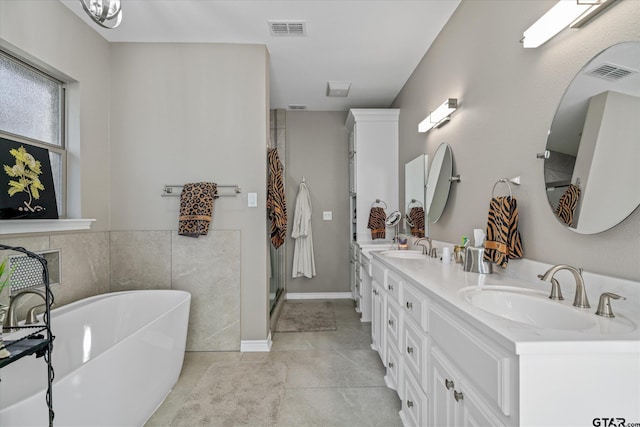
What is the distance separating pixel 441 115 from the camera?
92.9 inches

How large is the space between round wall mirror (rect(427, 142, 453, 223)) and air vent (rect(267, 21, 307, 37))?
1.40 metres

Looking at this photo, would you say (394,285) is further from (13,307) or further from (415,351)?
(13,307)

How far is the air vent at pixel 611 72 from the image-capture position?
1.02 metres

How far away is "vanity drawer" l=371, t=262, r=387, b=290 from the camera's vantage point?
216 centimetres

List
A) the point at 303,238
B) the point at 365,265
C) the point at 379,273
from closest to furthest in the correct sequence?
the point at 379,273, the point at 365,265, the point at 303,238

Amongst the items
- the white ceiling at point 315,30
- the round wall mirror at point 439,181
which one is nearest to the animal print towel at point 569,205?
the round wall mirror at point 439,181

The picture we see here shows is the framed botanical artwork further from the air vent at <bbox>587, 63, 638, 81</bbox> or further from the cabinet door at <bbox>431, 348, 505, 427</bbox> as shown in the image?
the air vent at <bbox>587, 63, 638, 81</bbox>

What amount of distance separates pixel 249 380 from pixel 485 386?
1809 millimetres

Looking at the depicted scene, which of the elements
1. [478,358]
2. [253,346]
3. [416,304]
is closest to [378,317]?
[416,304]

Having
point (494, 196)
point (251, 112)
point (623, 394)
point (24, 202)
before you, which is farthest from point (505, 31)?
point (24, 202)

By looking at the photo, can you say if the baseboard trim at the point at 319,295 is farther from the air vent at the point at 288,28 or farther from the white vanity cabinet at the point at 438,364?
the air vent at the point at 288,28

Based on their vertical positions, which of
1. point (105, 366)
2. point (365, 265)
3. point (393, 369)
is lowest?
point (393, 369)

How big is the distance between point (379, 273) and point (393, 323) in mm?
455

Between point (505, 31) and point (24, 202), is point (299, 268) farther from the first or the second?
point (505, 31)
